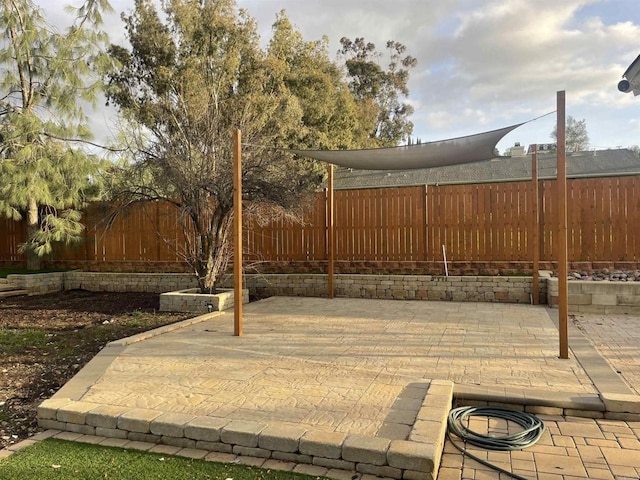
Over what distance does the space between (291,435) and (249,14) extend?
17.7 metres

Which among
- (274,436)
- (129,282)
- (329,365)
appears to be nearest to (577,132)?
(129,282)

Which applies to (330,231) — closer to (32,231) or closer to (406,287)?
(406,287)

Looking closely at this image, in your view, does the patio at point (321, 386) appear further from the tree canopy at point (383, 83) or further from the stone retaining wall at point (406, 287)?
the tree canopy at point (383, 83)

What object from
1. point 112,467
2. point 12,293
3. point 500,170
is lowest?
point 112,467

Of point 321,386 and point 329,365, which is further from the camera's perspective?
point 329,365

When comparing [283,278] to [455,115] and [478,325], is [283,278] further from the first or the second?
[455,115]

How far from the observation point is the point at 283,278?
10.1 m

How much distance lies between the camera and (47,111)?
35.7 ft

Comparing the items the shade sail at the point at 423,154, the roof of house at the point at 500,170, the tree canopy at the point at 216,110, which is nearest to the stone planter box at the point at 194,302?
the tree canopy at the point at 216,110

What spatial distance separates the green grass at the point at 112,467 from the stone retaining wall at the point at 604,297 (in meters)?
6.81

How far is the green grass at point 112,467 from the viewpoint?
266cm

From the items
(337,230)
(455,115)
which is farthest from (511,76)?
(337,230)

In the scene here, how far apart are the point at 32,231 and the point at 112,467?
34.3ft

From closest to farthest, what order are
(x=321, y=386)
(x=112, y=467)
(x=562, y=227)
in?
(x=112, y=467), (x=321, y=386), (x=562, y=227)
